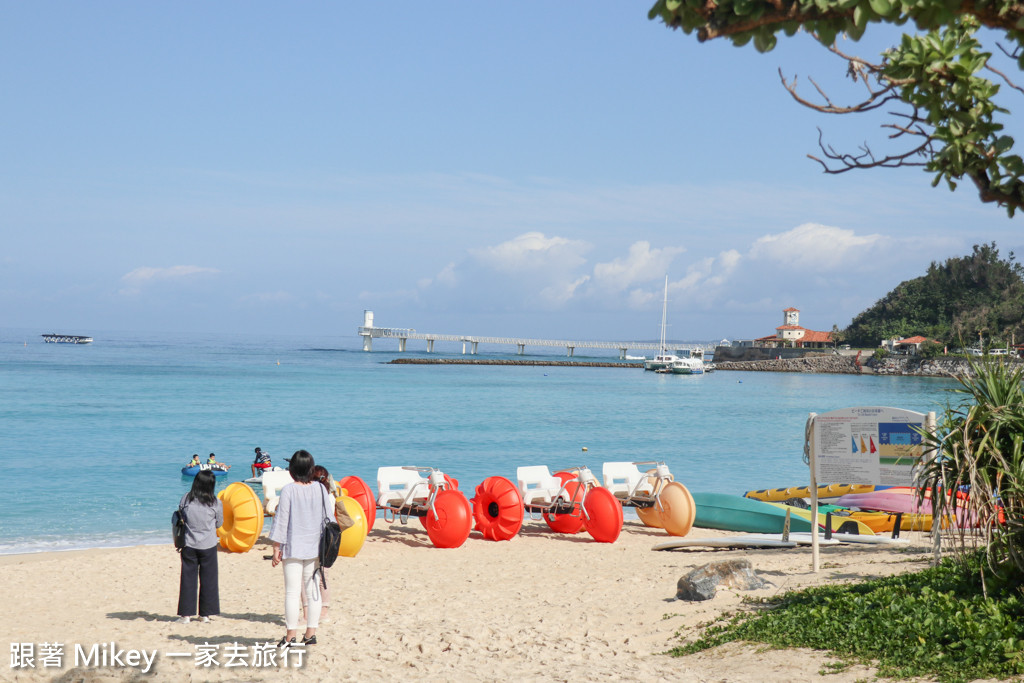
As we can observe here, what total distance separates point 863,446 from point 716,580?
223cm

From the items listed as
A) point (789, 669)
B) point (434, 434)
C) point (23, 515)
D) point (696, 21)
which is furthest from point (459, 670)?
point (434, 434)

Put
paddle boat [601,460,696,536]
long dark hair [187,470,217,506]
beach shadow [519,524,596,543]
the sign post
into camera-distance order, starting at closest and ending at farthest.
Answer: long dark hair [187,470,217,506] < the sign post < beach shadow [519,524,596,543] < paddle boat [601,460,696,536]

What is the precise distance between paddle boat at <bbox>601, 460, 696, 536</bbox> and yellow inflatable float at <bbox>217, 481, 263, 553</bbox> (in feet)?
17.7

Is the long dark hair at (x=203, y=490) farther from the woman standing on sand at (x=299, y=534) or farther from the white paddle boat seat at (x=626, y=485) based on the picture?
the white paddle boat seat at (x=626, y=485)

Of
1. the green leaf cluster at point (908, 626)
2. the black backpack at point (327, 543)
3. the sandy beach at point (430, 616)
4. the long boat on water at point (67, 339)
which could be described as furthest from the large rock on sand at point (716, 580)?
the long boat on water at point (67, 339)

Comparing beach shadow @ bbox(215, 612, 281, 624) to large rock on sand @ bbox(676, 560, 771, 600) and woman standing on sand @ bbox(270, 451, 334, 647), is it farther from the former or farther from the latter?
large rock on sand @ bbox(676, 560, 771, 600)

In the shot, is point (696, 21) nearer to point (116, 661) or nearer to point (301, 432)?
point (116, 661)

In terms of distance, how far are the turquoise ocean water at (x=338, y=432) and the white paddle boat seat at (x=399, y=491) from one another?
5.01 metres

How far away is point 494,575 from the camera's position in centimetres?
A: 1007

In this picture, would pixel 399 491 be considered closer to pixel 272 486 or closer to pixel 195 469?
pixel 272 486

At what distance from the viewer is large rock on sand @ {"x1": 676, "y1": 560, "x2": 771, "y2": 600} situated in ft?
24.8

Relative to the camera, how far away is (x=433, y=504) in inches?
485

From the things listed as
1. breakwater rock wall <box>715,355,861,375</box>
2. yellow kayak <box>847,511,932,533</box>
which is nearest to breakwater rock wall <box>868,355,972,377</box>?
breakwater rock wall <box>715,355,861,375</box>

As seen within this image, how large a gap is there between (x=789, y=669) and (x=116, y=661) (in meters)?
4.80
